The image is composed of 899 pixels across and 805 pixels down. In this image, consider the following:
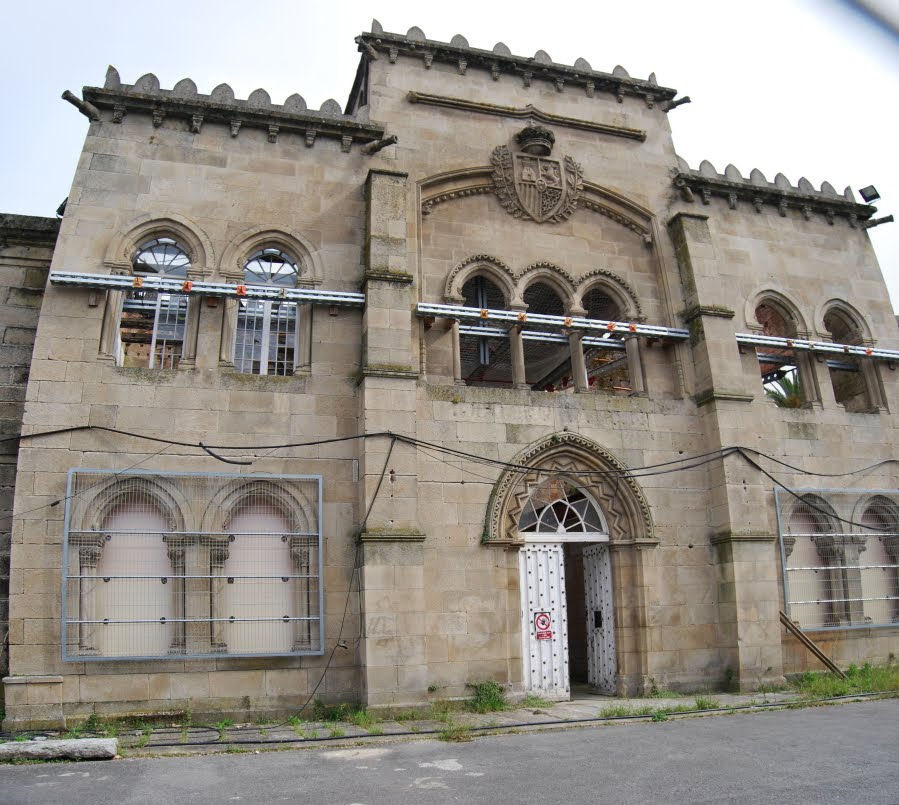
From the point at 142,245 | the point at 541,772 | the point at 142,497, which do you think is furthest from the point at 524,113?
the point at 541,772

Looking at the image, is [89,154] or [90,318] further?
[89,154]

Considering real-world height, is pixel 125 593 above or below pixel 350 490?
below

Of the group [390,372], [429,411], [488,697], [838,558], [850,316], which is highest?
[850,316]

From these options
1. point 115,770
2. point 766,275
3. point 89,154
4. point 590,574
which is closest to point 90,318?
point 89,154

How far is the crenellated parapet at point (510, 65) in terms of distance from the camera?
47.7 feet

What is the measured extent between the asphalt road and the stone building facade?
105 inches

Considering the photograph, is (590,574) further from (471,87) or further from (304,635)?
(471,87)

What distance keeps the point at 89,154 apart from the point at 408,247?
17.3ft

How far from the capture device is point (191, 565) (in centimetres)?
1113

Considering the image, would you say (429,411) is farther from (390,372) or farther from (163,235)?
(163,235)

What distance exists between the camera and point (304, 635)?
448 inches

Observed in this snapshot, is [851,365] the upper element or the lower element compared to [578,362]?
upper

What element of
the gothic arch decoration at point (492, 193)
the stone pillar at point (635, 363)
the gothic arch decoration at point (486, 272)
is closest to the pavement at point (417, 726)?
the stone pillar at point (635, 363)

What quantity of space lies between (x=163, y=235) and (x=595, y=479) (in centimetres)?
813
